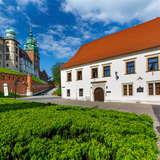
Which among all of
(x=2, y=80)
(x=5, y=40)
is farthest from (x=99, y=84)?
(x=5, y=40)

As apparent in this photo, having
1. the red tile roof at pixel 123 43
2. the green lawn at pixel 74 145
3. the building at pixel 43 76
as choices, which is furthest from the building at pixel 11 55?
the green lawn at pixel 74 145

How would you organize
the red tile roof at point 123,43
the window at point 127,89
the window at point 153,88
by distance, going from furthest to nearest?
the window at point 127,89 → the red tile roof at point 123,43 → the window at point 153,88

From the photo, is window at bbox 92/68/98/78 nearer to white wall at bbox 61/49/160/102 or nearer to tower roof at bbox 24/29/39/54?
white wall at bbox 61/49/160/102

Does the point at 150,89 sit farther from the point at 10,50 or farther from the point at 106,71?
the point at 10,50

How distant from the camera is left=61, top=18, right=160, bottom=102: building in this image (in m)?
22.4

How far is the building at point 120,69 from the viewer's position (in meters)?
22.4

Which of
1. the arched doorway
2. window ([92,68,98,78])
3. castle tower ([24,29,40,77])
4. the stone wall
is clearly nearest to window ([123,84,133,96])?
the arched doorway

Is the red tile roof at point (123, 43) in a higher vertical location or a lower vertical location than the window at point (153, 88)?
higher

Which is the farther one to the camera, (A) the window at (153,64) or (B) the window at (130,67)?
(B) the window at (130,67)

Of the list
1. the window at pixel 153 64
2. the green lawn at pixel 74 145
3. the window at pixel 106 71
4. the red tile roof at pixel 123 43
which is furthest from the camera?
the window at pixel 106 71

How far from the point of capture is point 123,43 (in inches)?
1065

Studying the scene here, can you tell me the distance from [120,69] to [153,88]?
5036 millimetres

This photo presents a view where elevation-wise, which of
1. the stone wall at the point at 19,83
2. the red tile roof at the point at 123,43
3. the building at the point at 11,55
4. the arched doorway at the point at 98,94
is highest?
the building at the point at 11,55

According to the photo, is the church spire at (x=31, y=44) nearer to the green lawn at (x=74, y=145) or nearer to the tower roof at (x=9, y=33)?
the tower roof at (x=9, y=33)
